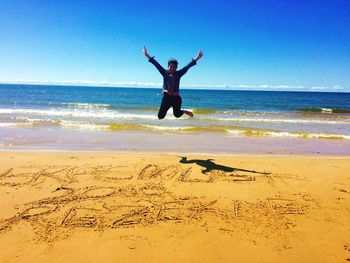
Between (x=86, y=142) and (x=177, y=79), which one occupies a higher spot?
(x=177, y=79)

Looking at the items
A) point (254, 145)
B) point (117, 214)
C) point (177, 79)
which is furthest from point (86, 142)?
point (117, 214)

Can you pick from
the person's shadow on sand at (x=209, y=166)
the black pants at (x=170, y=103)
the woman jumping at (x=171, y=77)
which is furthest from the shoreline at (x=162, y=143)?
the woman jumping at (x=171, y=77)

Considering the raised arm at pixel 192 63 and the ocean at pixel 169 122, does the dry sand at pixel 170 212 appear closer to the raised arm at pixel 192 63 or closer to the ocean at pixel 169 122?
the raised arm at pixel 192 63

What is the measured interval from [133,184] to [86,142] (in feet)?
18.1

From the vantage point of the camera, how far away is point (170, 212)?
15.0 feet

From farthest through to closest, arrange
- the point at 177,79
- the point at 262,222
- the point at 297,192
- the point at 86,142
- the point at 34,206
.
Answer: the point at 86,142, the point at 177,79, the point at 297,192, the point at 34,206, the point at 262,222

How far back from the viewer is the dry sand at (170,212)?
11.8 ft

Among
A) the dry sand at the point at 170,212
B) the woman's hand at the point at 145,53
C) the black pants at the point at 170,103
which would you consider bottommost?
the dry sand at the point at 170,212

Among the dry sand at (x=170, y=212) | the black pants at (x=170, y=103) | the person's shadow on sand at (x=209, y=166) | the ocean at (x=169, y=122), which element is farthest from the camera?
the ocean at (x=169, y=122)

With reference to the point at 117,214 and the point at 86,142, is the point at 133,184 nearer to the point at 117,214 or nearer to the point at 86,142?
the point at 117,214

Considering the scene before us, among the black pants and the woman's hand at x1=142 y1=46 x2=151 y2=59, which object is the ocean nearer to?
the black pants

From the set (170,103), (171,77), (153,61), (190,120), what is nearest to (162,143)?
(170,103)

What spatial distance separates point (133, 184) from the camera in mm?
5777

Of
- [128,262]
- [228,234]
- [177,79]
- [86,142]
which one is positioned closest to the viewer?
[128,262]
